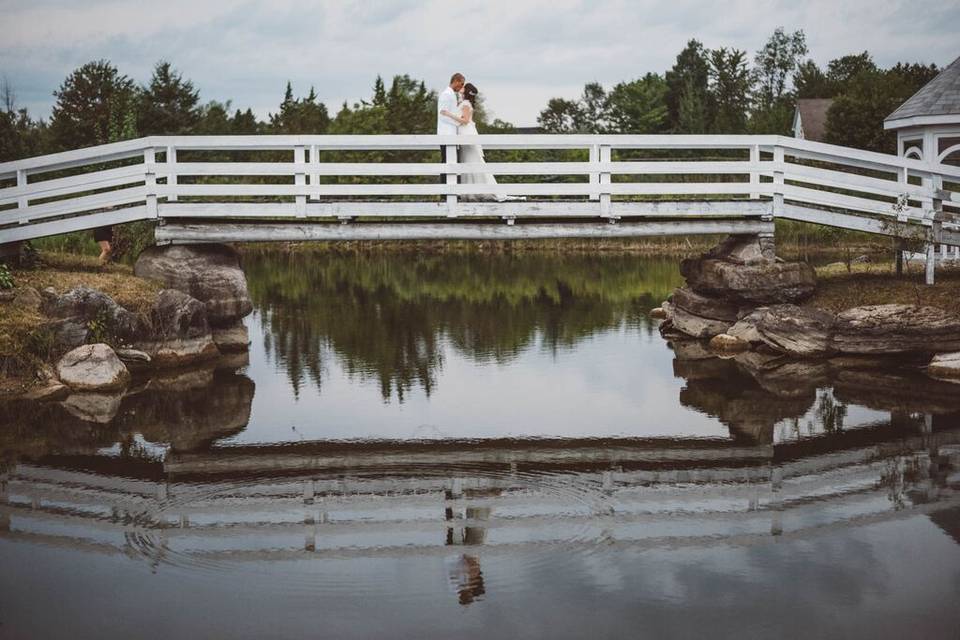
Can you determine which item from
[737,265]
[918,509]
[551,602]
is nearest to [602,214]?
[737,265]

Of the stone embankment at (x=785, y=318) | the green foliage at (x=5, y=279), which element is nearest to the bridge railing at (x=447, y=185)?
the stone embankment at (x=785, y=318)

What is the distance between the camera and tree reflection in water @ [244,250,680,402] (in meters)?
19.2

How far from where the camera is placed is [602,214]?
18375 millimetres

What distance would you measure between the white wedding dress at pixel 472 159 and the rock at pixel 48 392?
7064 millimetres

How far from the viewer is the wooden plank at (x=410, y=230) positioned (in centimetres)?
1819

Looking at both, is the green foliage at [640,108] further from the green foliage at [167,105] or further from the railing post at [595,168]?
the railing post at [595,168]

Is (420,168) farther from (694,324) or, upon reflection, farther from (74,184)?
(694,324)

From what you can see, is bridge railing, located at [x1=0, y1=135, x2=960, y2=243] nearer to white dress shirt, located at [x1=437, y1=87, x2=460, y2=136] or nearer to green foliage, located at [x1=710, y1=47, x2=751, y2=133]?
white dress shirt, located at [x1=437, y1=87, x2=460, y2=136]

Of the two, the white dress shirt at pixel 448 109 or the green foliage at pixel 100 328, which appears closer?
the green foliage at pixel 100 328

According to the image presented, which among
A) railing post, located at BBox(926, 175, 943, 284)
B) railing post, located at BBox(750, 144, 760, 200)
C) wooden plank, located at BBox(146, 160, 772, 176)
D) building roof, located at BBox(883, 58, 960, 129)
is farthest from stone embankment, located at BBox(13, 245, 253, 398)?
building roof, located at BBox(883, 58, 960, 129)

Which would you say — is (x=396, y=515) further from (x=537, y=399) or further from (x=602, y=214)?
(x=602, y=214)

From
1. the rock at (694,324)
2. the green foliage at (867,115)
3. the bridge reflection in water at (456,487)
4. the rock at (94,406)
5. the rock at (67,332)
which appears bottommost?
the bridge reflection in water at (456,487)

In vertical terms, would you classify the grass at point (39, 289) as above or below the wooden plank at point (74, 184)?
below

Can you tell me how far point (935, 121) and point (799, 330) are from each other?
208 inches
